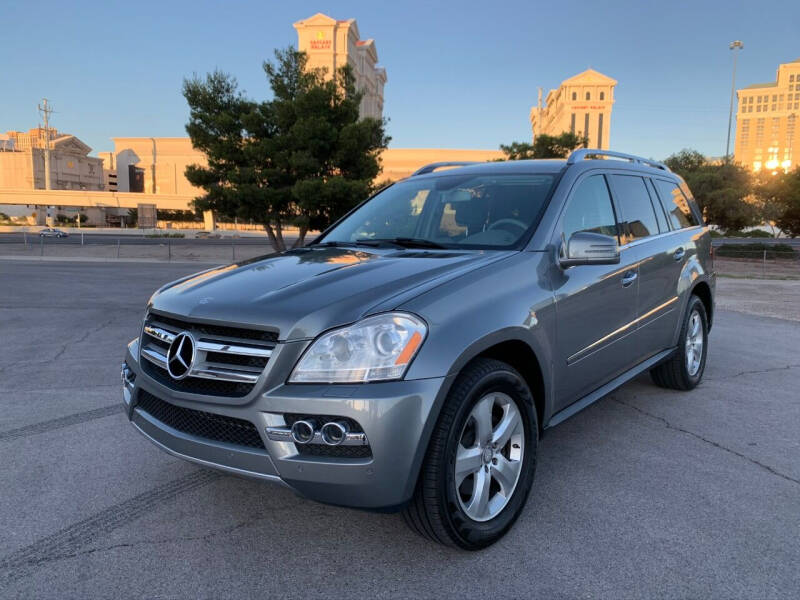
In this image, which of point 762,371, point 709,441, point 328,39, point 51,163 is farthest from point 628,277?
point 51,163

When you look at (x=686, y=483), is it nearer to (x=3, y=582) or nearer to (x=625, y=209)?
(x=625, y=209)

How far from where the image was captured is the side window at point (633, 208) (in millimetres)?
4066

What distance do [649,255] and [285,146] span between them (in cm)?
1979

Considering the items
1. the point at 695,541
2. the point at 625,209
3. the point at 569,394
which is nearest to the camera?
the point at 695,541

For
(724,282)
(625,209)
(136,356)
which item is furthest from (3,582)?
Answer: (724,282)

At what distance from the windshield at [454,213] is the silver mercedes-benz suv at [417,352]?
2 cm

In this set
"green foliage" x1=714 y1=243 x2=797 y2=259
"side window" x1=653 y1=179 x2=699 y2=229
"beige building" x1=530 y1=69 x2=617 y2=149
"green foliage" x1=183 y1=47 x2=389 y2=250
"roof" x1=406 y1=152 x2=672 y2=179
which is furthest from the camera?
"beige building" x1=530 y1=69 x2=617 y2=149

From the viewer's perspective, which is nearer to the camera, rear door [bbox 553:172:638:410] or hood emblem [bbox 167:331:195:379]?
hood emblem [bbox 167:331:195:379]

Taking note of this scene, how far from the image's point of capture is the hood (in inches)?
93.9

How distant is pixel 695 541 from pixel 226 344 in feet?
7.43

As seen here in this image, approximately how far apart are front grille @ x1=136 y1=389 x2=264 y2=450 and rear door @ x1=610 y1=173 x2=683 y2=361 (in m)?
2.64

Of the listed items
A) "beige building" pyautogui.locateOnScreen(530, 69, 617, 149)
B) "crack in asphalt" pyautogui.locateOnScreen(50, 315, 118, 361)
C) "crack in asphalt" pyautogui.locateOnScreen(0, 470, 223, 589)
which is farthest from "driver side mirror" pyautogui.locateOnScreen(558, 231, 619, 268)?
"beige building" pyautogui.locateOnScreen(530, 69, 617, 149)

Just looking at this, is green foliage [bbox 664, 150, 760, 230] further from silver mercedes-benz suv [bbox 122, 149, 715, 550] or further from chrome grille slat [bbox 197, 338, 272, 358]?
chrome grille slat [bbox 197, 338, 272, 358]

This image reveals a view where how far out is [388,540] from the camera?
9.09ft
